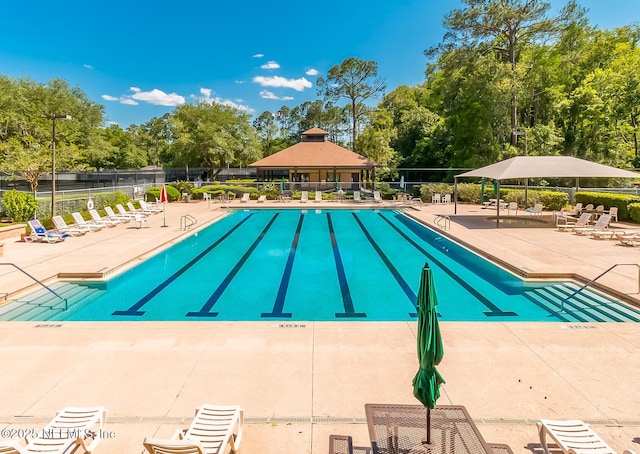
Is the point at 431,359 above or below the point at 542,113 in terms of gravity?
below

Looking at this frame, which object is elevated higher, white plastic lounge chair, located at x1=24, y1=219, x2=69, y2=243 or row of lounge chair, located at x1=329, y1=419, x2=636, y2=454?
white plastic lounge chair, located at x1=24, y1=219, x2=69, y2=243

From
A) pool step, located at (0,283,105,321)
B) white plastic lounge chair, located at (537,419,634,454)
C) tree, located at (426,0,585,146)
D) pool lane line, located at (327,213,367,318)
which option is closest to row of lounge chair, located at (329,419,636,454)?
white plastic lounge chair, located at (537,419,634,454)

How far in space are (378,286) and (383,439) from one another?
6965mm

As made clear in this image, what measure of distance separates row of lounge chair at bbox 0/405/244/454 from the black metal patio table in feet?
4.12

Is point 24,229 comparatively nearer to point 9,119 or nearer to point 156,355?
point 156,355

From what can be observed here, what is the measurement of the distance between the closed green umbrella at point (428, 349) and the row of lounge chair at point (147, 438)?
1689 millimetres

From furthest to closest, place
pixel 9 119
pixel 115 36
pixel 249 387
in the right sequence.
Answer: pixel 115 36
pixel 9 119
pixel 249 387

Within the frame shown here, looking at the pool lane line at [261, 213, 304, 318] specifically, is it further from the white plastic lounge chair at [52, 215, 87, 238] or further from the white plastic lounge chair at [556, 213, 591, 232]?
the white plastic lounge chair at [556, 213, 591, 232]

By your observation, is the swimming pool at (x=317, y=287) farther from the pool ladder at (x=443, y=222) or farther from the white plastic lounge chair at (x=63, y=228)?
the white plastic lounge chair at (x=63, y=228)

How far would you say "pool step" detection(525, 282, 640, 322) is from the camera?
7.43 metres

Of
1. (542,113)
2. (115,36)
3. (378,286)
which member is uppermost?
(115,36)

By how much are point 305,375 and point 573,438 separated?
9.43 ft

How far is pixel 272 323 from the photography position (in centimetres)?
701

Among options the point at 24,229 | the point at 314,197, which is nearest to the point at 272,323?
the point at 24,229
